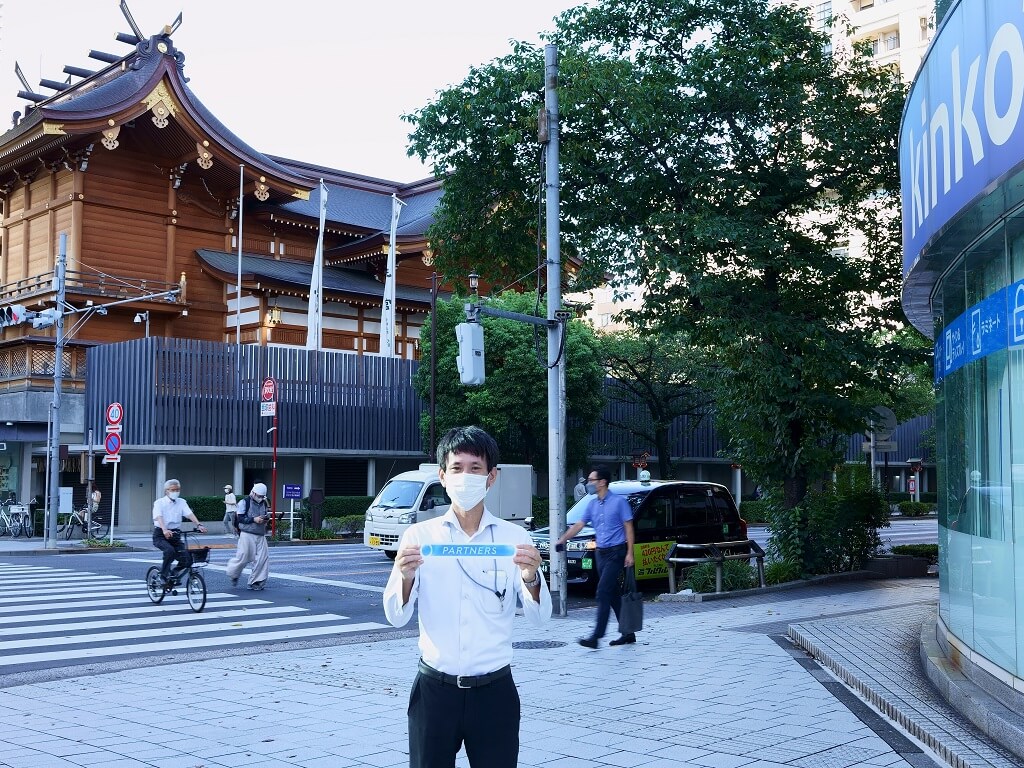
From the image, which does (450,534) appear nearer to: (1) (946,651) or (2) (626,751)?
(2) (626,751)

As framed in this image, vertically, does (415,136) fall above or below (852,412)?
above

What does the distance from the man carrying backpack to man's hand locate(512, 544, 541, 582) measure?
14108 millimetres

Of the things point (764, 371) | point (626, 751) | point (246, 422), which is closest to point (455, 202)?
point (764, 371)

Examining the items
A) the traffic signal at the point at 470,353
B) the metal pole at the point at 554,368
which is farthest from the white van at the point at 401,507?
the traffic signal at the point at 470,353

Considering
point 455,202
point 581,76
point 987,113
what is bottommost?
point 987,113

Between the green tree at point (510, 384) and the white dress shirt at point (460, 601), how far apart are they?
3171 cm

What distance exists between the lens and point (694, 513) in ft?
61.2

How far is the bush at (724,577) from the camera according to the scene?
655 inches

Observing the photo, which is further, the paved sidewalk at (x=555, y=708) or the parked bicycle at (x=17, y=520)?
the parked bicycle at (x=17, y=520)

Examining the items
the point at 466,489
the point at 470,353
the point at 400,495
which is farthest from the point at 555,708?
the point at 400,495

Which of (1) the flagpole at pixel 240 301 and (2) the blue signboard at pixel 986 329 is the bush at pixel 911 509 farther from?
(2) the blue signboard at pixel 986 329

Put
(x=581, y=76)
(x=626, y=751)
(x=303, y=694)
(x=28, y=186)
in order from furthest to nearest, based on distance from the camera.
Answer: (x=28, y=186) → (x=581, y=76) → (x=303, y=694) → (x=626, y=751)

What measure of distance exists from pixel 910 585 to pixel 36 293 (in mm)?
31944

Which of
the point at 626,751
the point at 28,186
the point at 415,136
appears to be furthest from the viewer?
the point at 28,186
